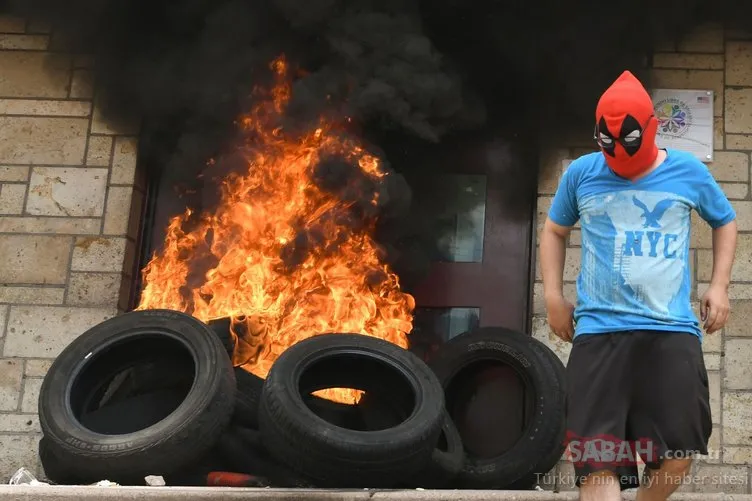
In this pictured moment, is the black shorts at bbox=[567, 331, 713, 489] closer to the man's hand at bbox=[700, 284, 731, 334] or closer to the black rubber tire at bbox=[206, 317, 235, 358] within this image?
the man's hand at bbox=[700, 284, 731, 334]

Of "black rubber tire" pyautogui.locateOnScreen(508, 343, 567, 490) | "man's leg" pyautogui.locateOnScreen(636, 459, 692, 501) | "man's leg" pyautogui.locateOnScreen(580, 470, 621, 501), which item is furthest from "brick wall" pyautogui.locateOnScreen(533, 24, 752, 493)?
A: "man's leg" pyautogui.locateOnScreen(580, 470, 621, 501)

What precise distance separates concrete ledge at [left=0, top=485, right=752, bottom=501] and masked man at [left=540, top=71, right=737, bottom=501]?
3.02ft

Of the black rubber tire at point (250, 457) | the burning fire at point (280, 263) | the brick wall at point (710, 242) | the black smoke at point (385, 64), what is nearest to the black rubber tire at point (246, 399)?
the black rubber tire at point (250, 457)

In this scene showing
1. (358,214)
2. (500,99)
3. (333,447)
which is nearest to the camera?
(333,447)

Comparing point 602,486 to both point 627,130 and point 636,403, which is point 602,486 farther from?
point 627,130

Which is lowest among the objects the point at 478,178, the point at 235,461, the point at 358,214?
the point at 235,461

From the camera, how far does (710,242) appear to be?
6145 mm

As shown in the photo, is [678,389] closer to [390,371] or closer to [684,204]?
[684,204]

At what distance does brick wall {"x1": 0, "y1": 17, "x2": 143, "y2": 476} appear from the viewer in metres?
6.20

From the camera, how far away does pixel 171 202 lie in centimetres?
681

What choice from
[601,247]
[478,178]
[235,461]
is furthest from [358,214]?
[601,247]

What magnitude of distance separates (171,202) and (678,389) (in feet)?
15.5

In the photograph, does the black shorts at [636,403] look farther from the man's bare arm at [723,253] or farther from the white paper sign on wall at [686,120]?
the white paper sign on wall at [686,120]

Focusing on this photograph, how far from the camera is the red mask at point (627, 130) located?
317 cm
